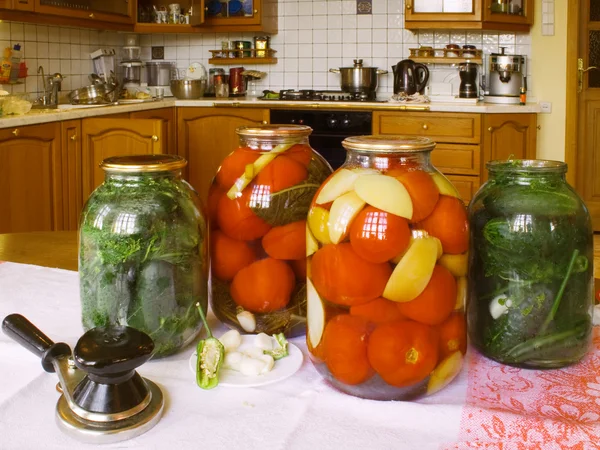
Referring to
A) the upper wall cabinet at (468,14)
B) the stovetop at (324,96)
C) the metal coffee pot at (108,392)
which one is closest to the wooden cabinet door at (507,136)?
the upper wall cabinet at (468,14)

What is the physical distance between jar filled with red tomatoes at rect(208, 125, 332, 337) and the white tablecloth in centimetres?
9

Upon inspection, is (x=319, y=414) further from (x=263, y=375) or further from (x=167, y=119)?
(x=167, y=119)

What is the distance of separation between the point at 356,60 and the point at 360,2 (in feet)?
1.43

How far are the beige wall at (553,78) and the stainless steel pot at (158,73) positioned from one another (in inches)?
96.4

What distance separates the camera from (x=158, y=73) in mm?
5051

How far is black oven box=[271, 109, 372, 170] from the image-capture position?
4.14 metres

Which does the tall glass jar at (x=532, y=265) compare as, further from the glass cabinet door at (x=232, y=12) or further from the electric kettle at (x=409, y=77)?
the glass cabinet door at (x=232, y=12)

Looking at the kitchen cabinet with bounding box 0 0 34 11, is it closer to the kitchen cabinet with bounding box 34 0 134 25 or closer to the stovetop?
the kitchen cabinet with bounding box 34 0 134 25

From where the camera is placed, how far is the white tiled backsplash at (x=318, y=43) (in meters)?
4.55

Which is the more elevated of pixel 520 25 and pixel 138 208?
pixel 520 25

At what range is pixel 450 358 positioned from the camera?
2.20ft

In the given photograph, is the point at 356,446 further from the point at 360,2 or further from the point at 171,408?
the point at 360,2

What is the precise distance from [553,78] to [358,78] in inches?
47.2

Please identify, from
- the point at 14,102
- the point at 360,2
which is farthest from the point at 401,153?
the point at 360,2
